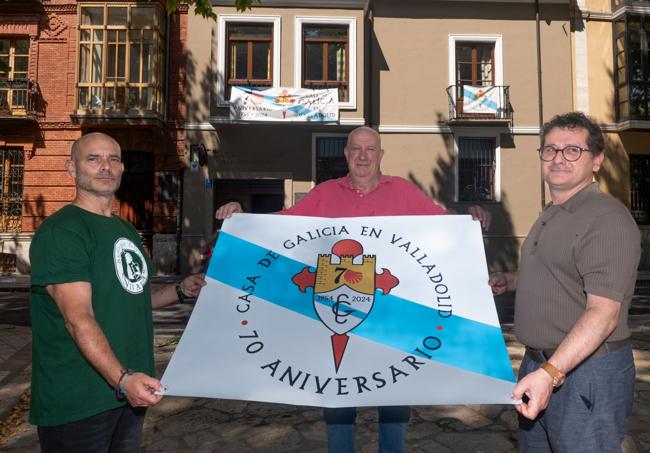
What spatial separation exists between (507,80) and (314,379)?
16.5 metres

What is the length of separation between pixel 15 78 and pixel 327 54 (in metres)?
10.7

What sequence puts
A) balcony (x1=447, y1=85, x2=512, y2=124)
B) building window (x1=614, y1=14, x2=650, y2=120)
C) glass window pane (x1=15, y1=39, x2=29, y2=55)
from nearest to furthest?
balcony (x1=447, y1=85, x2=512, y2=124) < glass window pane (x1=15, y1=39, x2=29, y2=55) < building window (x1=614, y1=14, x2=650, y2=120)

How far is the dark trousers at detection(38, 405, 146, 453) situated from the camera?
1848 mm

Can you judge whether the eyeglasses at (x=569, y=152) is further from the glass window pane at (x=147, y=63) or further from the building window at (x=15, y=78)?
the building window at (x=15, y=78)

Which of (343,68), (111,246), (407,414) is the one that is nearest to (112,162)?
(111,246)

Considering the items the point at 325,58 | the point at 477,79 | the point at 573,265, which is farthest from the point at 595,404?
the point at 477,79

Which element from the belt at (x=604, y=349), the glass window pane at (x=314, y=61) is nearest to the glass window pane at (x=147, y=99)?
the glass window pane at (x=314, y=61)

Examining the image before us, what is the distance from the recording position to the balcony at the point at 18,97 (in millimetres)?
15211

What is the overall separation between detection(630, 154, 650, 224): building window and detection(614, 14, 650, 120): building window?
1.59 metres

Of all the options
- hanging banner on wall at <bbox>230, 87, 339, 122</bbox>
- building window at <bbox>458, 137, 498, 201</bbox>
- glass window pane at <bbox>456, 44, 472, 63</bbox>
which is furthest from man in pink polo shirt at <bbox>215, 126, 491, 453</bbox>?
glass window pane at <bbox>456, 44, 472, 63</bbox>

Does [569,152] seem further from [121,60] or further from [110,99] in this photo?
[121,60]

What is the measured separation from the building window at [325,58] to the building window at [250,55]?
1.21 m

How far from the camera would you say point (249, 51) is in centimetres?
1524

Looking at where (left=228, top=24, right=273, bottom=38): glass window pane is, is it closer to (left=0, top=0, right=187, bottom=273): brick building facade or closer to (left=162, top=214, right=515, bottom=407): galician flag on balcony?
(left=0, top=0, right=187, bottom=273): brick building facade
